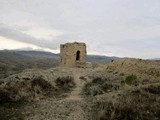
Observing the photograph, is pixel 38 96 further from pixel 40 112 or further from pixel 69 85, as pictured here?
pixel 69 85

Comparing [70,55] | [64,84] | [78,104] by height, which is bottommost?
[78,104]

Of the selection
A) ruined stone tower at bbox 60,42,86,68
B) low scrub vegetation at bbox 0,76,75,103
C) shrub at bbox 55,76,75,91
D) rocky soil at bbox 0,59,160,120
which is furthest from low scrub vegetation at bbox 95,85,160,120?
ruined stone tower at bbox 60,42,86,68

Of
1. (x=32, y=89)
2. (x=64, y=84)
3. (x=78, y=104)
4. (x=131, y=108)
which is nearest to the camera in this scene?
(x=131, y=108)

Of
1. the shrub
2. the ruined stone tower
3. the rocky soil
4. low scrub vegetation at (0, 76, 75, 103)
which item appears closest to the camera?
the rocky soil

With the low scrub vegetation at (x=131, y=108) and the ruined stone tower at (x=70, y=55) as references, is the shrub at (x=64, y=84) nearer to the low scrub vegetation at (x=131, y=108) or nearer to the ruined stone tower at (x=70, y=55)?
the low scrub vegetation at (x=131, y=108)

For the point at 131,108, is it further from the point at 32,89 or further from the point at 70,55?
the point at 70,55

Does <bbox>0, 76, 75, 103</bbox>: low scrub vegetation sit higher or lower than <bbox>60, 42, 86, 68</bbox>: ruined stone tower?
lower

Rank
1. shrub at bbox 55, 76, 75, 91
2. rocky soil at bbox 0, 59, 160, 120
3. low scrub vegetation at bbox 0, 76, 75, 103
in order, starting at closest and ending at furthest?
1. rocky soil at bbox 0, 59, 160, 120
2. low scrub vegetation at bbox 0, 76, 75, 103
3. shrub at bbox 55, 76, 75, 91

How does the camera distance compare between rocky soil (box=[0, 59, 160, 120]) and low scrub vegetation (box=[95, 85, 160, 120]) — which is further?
rocky soil (box=[0, 59, 160, 120])

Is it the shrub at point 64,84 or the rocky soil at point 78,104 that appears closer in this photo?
the rocky soil at point 78,104

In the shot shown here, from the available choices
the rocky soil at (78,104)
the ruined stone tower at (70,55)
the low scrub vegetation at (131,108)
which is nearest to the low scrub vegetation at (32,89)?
the rocky soil at (78,104)

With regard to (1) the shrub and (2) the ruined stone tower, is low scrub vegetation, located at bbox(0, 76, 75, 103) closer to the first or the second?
(1) the shrub

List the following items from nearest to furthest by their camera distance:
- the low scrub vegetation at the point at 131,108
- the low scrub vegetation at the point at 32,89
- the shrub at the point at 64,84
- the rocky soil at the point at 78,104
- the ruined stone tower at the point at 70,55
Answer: the low scrub vegetation at the point at 131,108 → the rocky soil at the point at 78,104 → the low scrub vegetation at the point at 32,89 → the shrub at the point at 64,84 → the ruined stone tower at the point at 70,55

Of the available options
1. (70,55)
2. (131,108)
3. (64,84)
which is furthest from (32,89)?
(70,55)
